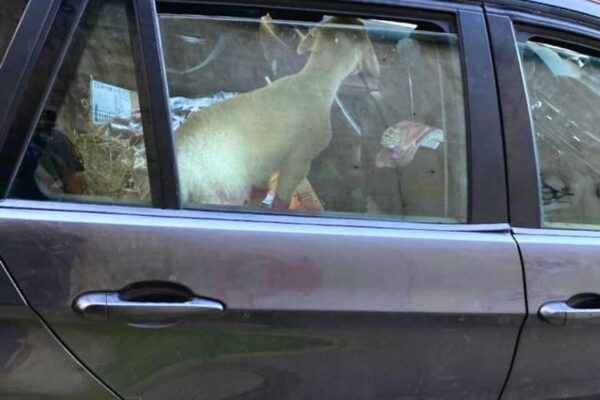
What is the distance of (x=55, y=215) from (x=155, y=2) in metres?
0.55

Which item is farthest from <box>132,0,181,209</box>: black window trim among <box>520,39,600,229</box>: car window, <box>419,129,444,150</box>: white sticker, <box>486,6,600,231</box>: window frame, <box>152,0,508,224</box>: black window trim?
<box>520,39,600,229</box>: car window

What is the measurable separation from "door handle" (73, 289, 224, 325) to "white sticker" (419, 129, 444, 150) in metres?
0.71

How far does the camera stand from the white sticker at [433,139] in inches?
69.6

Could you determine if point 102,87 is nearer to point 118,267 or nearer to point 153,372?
point 118,267

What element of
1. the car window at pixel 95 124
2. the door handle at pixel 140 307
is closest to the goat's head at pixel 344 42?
the car window at pixel 95 124

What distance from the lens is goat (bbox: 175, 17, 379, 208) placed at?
1.64 metres

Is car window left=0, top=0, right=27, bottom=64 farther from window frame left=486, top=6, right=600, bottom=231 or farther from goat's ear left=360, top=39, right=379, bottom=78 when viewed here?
window frame left=486, top=6, right=600, bottom=231

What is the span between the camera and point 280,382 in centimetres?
158

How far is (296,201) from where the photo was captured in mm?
1675

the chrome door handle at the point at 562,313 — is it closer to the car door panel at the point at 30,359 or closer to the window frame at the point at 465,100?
the window frame at the point at 465,100

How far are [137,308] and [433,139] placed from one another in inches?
34.8

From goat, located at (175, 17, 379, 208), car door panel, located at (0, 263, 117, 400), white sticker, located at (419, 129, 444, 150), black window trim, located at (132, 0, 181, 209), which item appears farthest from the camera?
white sticker, located at (419, 129, 444, 150)

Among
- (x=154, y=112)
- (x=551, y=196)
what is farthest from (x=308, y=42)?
(x=551, y=196)

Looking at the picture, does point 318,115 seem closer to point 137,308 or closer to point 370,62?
point 370,62
